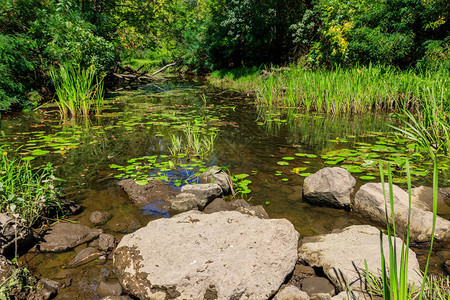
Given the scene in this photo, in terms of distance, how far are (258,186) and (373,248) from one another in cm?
172

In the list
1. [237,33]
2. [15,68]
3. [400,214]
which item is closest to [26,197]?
[400,214]

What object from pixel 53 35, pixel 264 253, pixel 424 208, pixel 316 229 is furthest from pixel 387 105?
pixel 53 35

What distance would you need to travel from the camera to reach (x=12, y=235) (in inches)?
90.1

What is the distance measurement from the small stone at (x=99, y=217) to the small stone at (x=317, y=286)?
2003 mm

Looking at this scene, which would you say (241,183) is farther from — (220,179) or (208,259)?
(208,259)

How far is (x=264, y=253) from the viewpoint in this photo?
6.80 ft

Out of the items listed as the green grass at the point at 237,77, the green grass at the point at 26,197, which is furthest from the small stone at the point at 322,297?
the green grass at the point at 237,77

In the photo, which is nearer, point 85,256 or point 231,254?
point 231,254

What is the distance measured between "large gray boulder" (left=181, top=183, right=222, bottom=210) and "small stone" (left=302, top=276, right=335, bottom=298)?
55.0 inches

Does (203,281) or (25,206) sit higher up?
(25,206)

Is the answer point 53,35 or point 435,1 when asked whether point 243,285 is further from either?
point 435,1

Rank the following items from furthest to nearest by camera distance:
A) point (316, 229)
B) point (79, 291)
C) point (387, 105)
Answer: point (387, 105)
point (316, 229)
point (79, 291)

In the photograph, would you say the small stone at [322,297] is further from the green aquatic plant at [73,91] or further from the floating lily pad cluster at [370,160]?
the green aquatic plant at [73,91]

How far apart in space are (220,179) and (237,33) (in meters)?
15.4
